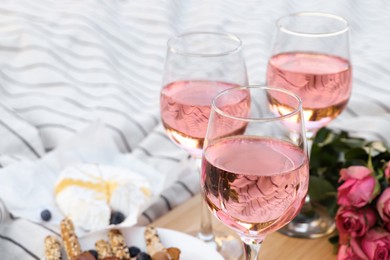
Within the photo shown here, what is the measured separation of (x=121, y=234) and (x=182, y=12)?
1.04m

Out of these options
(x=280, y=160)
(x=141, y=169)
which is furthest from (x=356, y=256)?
(x=141, y=169)

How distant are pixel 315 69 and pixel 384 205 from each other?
187 mm

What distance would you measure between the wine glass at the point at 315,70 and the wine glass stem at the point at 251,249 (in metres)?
0.22

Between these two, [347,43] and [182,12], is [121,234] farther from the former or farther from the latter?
[182,12]

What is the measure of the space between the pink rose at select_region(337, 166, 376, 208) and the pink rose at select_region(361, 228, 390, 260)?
0.04 m

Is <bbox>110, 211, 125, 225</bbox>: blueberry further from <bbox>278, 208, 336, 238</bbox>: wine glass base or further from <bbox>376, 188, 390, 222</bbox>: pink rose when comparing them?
<bbox>376, 188, 390, 222</bbox>: pink rose

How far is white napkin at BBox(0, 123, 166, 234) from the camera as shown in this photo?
3.30ft

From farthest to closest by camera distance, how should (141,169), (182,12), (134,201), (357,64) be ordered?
(182,12) → (357,64) → (141,169) → (134,201)

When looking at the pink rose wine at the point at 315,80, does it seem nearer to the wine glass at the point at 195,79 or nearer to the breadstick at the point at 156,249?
the wine glass at the point at 195,79

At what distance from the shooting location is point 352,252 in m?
0.84

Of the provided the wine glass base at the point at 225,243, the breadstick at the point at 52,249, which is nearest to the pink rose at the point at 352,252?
the wine glass base at the point at 225,243

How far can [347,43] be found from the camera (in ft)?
2.89

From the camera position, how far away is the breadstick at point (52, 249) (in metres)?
0.83

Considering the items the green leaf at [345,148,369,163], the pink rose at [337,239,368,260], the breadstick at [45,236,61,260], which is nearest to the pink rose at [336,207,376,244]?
the pink rose at [337,239,368,260]
